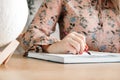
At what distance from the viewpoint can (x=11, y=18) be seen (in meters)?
0.60

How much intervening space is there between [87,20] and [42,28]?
0.72ft

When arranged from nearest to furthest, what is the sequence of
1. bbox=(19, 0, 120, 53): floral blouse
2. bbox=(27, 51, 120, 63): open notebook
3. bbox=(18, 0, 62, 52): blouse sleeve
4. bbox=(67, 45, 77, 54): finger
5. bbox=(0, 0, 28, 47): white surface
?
bbox=(0, 0, 28, 47): white surface < bbox=(27, 51, 120, 63): open notebook < bbox=(67, 45, 77, 54): finger < bbox=(18, 0, 62, 52): blouse sleeve < bbox=(19, 0, 120, 53): floral blouse

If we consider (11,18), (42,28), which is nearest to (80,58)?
(11,18)

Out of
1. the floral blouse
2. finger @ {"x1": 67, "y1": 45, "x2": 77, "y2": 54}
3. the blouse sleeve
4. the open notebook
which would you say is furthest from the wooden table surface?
the floral blouse

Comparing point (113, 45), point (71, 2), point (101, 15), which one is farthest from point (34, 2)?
point (113, 45)

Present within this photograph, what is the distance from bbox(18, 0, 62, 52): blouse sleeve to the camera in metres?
1.08

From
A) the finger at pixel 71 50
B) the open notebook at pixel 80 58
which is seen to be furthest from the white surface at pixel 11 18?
the finger at pixel 71 50

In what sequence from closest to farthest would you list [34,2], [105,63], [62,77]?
[62,77] → [105,63] → [34,2]

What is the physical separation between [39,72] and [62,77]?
0.07m

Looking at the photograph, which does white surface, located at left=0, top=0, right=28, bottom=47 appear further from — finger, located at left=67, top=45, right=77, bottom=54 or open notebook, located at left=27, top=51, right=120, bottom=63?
finger, located at left=67, top=45, right=77, bottom=54

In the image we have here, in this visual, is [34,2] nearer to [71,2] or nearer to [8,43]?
[71,2]

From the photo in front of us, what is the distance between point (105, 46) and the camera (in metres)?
1.30

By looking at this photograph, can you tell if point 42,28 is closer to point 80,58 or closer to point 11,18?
point 80,58

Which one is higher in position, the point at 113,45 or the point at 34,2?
the point at 34,2
